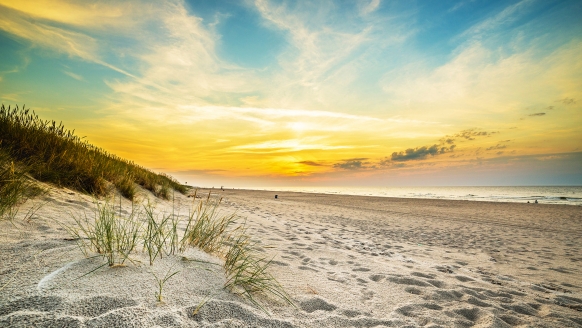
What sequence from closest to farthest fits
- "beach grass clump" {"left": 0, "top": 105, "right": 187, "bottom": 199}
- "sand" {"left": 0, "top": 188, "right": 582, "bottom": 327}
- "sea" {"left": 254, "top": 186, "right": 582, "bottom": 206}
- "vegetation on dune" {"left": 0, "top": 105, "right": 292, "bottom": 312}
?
"sand" {"left": 0, "top": 188, "right": 582, "bottom": 327}, "vegetation on dune" {"left": 0, "top": 105, "right": 292, "bottom": 312}, "beach grass clump" {"left": 0, "top": 105, "right": 187, "bottom": 199}, "sea" {"left": 254, "top": 186, "right": 582, "bottom": 206}

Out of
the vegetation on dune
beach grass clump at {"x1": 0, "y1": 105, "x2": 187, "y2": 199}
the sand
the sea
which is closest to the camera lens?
the sand

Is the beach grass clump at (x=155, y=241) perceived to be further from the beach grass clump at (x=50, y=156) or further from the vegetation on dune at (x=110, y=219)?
the beach grass clump at (x=50, y=156)


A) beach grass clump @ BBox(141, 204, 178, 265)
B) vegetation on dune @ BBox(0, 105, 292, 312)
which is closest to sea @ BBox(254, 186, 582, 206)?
vegetation on dune @ BBox(0, 105, 292, 312)

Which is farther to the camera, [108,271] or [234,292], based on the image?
[234,292]

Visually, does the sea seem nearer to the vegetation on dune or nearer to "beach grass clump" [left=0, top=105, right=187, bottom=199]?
the vegetation on dune

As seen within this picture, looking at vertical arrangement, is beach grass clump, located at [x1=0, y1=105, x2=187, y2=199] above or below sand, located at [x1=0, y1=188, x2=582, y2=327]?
above

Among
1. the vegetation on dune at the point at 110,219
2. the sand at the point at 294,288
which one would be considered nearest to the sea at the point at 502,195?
the sand at the point at 294,288

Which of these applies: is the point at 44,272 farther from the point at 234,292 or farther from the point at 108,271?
the point at 234,292

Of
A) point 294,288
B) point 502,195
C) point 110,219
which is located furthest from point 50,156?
point 502,195

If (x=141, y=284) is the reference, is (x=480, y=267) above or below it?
below

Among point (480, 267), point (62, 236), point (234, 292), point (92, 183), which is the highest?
point (92, 183)

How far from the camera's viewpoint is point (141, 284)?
186cm

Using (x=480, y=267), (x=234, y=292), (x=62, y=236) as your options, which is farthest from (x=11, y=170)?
(x=480, y=267)

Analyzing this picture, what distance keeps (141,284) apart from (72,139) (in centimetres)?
657
